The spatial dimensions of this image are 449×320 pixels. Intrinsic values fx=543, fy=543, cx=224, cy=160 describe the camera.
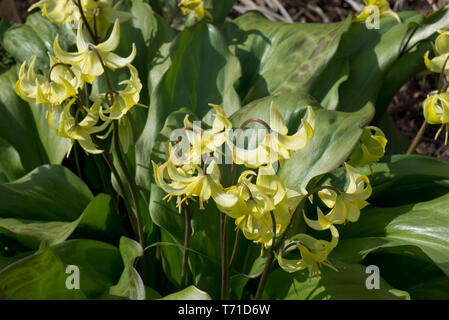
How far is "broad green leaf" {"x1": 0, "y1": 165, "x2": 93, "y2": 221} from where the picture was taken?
69.7 inches

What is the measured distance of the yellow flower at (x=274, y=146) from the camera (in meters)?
1.03

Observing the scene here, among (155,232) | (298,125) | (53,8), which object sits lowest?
(155,232)

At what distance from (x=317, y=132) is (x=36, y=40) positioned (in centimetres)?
131

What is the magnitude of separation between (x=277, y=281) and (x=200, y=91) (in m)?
0.72

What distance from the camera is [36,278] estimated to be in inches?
53.5

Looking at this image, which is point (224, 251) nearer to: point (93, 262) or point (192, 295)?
point (192, 295)

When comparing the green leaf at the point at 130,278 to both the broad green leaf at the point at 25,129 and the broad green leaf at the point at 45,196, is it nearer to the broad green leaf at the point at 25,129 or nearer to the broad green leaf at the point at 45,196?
the broad green leaf at the point at 45,196

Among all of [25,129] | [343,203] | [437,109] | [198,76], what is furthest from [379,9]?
[25,129]

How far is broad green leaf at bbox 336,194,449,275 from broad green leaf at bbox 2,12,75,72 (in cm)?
135

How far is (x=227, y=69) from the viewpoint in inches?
74.7

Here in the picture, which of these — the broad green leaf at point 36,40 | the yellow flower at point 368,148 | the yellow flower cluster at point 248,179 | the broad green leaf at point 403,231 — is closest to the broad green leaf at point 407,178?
the broad green leaf at point 403,231
